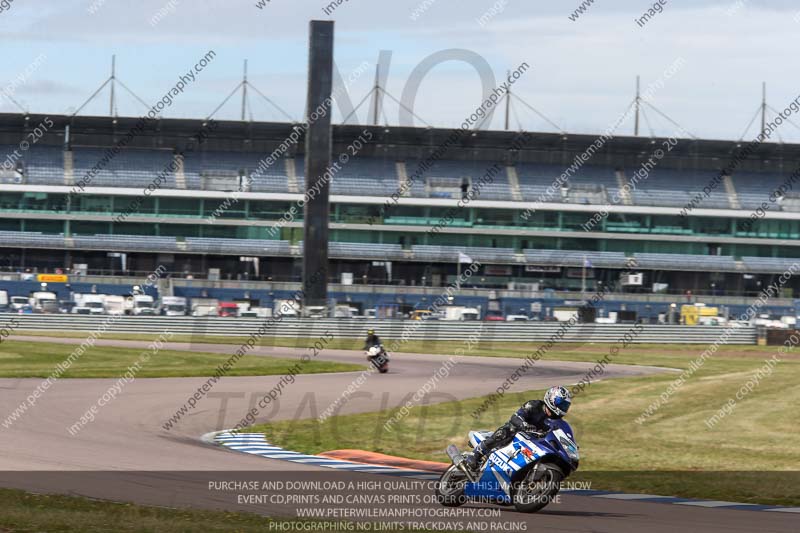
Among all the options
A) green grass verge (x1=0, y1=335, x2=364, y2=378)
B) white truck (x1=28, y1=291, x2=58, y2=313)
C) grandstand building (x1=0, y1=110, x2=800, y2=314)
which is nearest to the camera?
green grass verge (x1=0, y1=335, x2=364, y2=378)

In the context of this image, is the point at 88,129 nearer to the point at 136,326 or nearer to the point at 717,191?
the point at 136,326

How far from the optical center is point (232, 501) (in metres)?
13.3

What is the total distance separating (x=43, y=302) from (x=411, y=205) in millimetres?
28719

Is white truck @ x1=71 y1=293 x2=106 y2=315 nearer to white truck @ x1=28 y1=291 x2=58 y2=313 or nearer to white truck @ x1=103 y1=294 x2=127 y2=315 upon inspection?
white truck @ x1=103 y1=294 x2=127 y2=315

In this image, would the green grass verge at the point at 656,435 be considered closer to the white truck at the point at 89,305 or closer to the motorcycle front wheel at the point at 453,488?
the motorcycle front wheel at the point at 453,488

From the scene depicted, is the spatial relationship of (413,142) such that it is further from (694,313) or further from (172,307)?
(172,307)

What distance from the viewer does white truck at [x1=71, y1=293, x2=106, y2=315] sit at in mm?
58594

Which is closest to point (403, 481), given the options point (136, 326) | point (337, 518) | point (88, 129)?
point (337, 518)

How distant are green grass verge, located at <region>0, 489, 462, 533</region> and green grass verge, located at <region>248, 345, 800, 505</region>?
6.53 metres

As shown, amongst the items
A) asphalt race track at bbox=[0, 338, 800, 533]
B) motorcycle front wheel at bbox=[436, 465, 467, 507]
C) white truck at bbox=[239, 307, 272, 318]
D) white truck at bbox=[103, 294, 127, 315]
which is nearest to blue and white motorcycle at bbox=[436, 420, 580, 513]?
motorcycle front wheel at bbox=[436, 465, 467, 507]

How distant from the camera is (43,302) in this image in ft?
195

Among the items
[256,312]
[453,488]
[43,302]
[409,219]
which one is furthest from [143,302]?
[453,488]

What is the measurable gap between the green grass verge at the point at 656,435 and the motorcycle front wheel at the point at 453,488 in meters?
3.78

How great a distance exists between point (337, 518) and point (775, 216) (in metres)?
75.4
